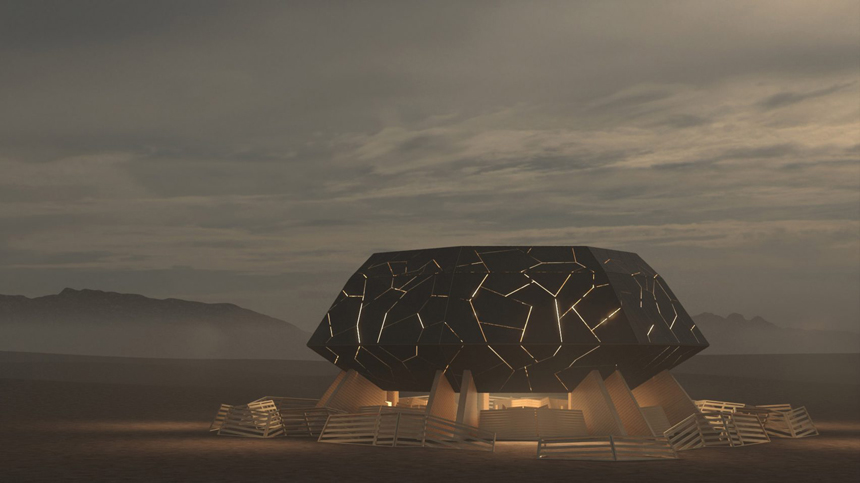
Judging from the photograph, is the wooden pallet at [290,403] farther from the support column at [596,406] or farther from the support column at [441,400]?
the support column at [596,406]

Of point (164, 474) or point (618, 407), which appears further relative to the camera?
point (618, 407)

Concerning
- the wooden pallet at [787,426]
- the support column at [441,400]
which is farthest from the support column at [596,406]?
the wooden pallet at [787,426]

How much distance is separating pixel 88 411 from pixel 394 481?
2851cm

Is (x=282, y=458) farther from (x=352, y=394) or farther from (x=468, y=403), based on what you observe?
(x=352, y=394)

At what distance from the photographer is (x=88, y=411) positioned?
1704 inches

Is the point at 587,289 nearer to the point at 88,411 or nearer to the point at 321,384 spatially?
the point at 88,411

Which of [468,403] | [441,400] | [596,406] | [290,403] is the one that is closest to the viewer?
[596,406]

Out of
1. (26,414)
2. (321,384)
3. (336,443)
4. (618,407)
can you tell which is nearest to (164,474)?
(336,443)

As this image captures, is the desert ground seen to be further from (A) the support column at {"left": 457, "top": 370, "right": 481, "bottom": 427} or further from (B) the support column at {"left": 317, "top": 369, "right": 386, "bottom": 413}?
(B) the support column at {"left": 317, "top": 369, "right": 386, "bottom": 413}

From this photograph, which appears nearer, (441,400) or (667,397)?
(441,400)

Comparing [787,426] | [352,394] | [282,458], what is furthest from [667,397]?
[282,458]

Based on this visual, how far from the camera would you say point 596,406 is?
2878cm

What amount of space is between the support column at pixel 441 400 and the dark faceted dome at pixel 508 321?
0.31m

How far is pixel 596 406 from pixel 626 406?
0.99 meters
